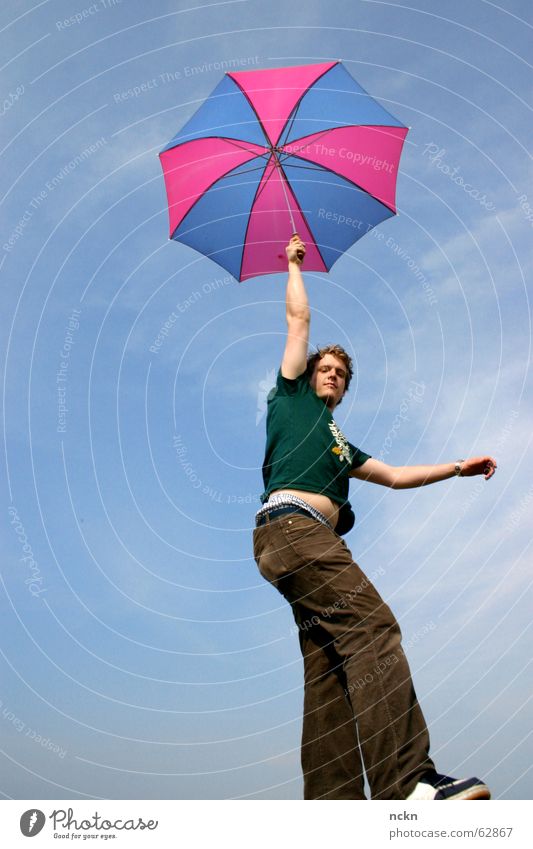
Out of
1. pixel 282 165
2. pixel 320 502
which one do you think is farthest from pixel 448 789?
pixel 282 165

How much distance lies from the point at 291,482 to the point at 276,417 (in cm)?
74

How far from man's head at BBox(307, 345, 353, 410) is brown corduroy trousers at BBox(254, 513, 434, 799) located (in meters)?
1.62

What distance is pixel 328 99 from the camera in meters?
9.75

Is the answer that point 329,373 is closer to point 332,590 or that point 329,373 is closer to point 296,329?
point 296,329

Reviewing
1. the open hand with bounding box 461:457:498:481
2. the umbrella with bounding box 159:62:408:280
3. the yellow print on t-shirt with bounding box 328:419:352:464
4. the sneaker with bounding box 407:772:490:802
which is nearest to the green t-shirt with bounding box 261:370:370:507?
the yellow print on t-shirt with bounding box 328:419:352:464

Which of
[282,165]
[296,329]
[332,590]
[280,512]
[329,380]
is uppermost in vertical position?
[282,165]

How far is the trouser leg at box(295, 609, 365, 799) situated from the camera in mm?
6914

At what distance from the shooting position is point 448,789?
557 centimetres

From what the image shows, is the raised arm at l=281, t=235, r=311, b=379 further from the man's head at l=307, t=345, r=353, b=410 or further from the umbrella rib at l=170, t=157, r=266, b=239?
the umbrella rib at l=170, t=157, r=266, b=239

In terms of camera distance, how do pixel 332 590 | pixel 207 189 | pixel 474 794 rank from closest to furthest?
pixel 474 794 < pixel 332 590 < pixel 207 189

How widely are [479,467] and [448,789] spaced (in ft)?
10.8
